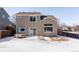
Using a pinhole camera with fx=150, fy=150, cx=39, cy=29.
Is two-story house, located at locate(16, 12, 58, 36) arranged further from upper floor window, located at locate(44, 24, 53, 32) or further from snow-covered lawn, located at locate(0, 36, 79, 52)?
snow-covered lawn, located at locate(0, 36, 79, 52)

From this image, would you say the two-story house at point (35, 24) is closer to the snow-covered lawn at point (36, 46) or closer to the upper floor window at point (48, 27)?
the upper floor window at point (48, 27)

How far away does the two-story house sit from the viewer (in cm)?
Answer: 1118

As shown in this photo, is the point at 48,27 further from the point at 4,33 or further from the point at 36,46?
the point at 36,46

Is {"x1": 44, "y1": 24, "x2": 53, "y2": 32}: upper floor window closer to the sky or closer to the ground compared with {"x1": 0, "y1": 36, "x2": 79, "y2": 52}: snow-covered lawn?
closer to the sky

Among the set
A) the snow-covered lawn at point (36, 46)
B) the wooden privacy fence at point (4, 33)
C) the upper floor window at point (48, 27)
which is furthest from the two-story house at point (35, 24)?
the snow-covered lawn at point (36, 46)

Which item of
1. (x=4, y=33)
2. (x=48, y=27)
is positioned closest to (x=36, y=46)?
(x=4, y=33)

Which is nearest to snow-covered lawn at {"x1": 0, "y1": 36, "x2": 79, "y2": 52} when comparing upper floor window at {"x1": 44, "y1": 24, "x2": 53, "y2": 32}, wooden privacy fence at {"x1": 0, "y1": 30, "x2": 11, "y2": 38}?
wooden privacy fence at {"x1": 0, "y1": 30, "x2": 11, "y2": 38}

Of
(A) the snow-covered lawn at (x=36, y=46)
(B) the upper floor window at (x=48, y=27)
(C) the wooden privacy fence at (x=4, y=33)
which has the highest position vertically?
(B) the upper floor window at (x=48, y=27)

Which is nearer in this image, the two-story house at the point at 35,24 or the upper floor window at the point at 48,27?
the two-story house at the point at 35,24

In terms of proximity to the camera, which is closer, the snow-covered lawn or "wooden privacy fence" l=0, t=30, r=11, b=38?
the snow-covered lawn

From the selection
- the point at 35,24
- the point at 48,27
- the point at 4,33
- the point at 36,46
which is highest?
the point at 35,24

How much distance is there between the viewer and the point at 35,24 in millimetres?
11930

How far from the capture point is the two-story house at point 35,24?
11180 mm
